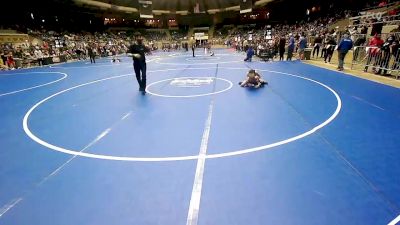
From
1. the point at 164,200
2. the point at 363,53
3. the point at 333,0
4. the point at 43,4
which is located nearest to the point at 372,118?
the point at 164,200

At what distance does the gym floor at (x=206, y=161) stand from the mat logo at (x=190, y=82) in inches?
95.1

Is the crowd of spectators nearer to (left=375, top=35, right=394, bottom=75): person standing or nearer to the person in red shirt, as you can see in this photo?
the person in red shirt

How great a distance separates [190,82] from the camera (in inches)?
436

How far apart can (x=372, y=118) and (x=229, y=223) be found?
4.89 m

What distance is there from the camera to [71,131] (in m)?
5.83

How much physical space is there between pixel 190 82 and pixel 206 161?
7218 mm

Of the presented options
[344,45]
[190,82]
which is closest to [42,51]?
[190,82]

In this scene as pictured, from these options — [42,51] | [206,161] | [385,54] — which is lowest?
[206,161]

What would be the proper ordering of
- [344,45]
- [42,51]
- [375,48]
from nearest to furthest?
[375,48]
[344,45]
[42,51]

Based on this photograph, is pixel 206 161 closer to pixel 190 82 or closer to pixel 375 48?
pixel 190 82

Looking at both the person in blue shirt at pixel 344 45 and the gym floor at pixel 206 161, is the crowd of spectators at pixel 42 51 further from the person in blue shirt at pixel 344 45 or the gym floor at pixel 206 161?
the person in blue shirt at pixel 344 45

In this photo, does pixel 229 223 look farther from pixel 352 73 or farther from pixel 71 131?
pixel 352 73

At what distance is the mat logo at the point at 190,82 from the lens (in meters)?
10.6

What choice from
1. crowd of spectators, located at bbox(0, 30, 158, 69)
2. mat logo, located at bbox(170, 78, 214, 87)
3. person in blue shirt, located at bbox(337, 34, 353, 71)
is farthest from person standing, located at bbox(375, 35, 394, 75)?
crowd of spectators, located at bbox(0, 30, 158, 69)
